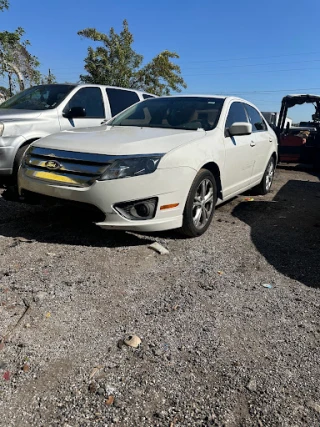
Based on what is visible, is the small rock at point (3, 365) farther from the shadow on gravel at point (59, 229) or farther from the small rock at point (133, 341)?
the shadow on gravel at point (59, 229)

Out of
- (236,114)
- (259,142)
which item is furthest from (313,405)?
(259,142)

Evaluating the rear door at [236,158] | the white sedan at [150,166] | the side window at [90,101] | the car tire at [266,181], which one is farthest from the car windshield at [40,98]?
the car tire at [266,181]

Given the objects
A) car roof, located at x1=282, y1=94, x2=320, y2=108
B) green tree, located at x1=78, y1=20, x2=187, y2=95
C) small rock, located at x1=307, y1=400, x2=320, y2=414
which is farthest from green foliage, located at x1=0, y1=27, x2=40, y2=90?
small rock, located at x1=307, y1=400, x2=320, y2=414

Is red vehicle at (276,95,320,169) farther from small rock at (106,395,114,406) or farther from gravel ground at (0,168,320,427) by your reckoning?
small rock at (106,395,114,406)

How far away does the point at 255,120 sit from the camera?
609 centimetres

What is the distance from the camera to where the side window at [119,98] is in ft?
23.0

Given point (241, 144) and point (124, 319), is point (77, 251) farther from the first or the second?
point (241, 144)

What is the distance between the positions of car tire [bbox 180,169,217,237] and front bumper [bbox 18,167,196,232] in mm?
116

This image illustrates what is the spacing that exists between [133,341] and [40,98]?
5.29m

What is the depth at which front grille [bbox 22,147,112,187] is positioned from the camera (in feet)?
11.4

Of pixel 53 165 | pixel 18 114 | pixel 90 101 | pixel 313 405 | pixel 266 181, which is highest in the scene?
pixel 90 101

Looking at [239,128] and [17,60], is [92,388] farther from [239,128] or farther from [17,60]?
[17,60]

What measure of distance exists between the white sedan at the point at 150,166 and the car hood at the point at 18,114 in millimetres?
1644

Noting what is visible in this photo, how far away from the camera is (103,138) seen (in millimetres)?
3873
